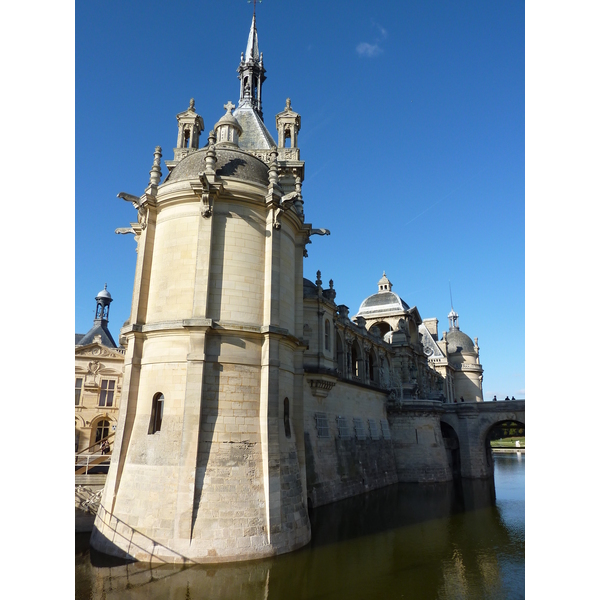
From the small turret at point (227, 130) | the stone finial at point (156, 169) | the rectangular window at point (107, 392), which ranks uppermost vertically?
the small turret at point (227, 130)

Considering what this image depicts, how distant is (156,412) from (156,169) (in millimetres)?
10265

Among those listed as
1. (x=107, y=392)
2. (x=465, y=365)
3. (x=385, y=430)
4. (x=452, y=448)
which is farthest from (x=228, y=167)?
(x=465, y=365)

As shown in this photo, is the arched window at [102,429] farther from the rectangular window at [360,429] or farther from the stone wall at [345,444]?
the rectangular window at [360,429]

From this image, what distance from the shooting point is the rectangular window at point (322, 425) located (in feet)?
93.7

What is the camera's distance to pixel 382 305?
51000mm

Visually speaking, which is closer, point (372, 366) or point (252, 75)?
point (252, 75)

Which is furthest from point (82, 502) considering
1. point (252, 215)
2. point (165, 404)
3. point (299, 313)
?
point (252, 215)

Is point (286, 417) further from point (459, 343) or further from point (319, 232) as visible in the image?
point (459, 343)

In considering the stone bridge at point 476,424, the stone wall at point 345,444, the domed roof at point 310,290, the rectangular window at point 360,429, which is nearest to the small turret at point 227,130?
the domed roof at point 310,290

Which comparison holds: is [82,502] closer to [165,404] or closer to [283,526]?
[165,404]

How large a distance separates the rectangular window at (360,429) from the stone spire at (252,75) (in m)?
26.5

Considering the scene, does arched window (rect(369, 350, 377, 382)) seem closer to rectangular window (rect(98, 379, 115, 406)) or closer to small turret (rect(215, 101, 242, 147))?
rectangular window (rect(98, 379, 115, 406))

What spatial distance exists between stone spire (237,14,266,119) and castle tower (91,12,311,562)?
21.0 meters
